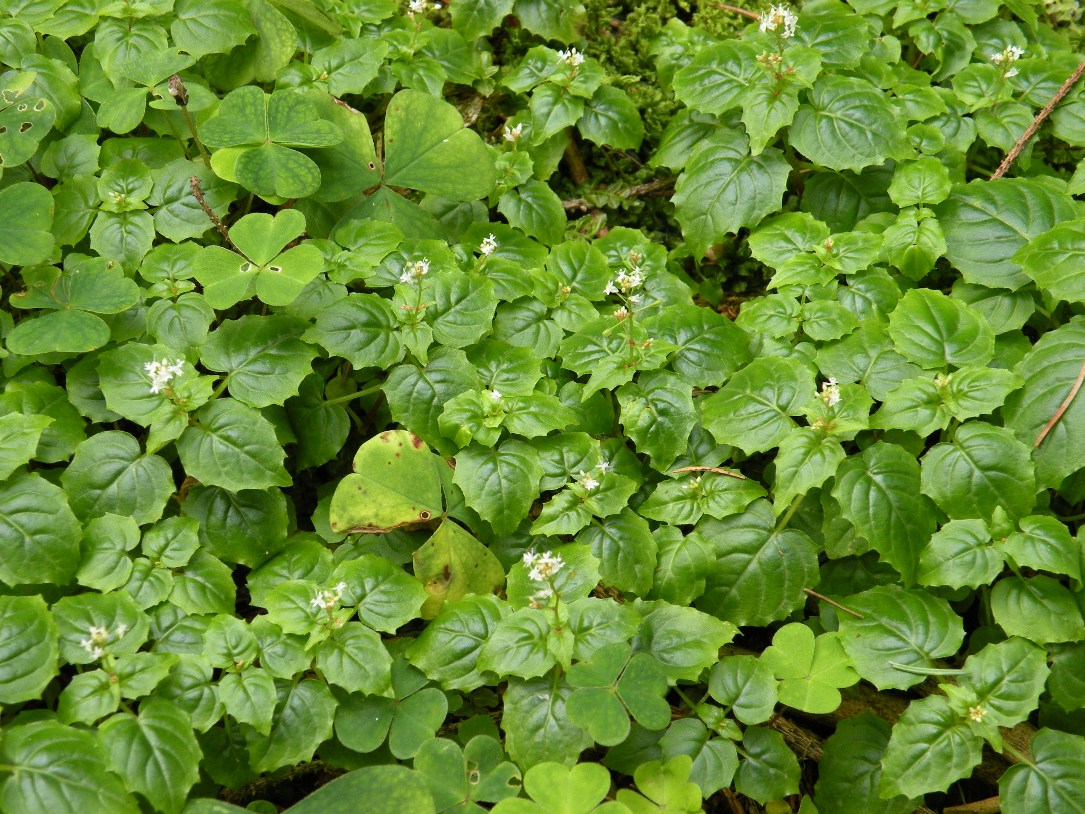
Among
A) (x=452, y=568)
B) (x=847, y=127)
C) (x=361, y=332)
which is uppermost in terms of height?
(x=847, y=127)

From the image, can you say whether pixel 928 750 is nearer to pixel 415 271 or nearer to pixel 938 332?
Answer: pixel 938 332

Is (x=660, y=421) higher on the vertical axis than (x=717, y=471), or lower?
higher

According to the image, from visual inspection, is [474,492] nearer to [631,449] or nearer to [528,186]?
[631,449]

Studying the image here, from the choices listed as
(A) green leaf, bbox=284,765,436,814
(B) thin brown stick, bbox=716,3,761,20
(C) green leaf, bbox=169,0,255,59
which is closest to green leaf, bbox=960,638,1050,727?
(A) green leaf, bbox=284,765,436,814

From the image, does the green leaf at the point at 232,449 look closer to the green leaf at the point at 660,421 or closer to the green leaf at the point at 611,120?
the green leaf at the point at 660,421

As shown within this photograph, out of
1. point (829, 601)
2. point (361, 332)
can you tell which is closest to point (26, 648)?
point (361, 332)

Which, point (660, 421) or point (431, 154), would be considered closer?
point (660, 421)

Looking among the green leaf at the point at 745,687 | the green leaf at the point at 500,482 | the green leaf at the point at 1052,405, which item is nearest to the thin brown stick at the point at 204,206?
the green leaf at the point at 500,482

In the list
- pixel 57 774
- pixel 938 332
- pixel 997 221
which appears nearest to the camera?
pixel 57 774
